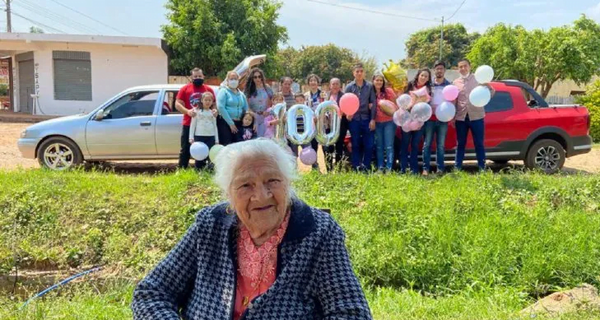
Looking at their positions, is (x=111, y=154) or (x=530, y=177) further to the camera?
(x=111, y=154)

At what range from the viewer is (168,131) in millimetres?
8570

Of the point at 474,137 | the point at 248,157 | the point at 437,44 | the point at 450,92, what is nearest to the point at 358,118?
the point at 450,92

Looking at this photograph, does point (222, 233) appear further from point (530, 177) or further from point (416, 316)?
point (530, 177)

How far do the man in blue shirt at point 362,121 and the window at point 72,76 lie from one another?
17839mm

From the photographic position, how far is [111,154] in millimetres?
8719

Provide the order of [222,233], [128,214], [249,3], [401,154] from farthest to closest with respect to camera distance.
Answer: [249,3], [401,154], [128,214], [222,233]

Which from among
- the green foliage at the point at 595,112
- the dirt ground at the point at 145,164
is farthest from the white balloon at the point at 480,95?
the green foliage at the point at 595,112

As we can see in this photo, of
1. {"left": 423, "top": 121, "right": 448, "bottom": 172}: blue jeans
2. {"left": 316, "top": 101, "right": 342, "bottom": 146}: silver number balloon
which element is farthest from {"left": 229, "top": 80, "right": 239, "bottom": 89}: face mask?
{"left": 423, "top": 121, "right": 448, "bottom": 172}: blue jeans

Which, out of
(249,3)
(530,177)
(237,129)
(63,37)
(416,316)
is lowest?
(416,316)

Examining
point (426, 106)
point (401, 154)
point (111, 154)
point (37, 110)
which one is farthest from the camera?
point (37, 110)

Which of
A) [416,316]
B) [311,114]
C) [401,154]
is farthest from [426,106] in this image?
[416,316]

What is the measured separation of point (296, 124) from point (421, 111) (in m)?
1.89

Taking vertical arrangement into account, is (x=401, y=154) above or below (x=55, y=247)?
above

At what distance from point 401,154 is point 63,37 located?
18348mm
